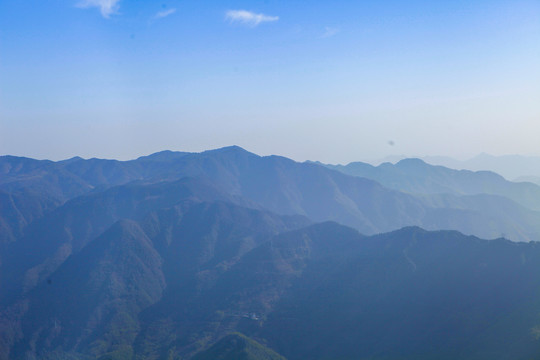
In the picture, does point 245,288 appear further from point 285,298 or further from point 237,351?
point 237,351

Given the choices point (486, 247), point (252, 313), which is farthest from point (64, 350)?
point (486, 247)

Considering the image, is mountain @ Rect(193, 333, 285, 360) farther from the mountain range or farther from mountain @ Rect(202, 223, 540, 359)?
mountain @ Rect(202, 223, 540, 359)

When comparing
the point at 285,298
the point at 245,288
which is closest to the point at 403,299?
the point at 285,298

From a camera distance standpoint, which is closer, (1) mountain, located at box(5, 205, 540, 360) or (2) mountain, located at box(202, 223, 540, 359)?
(2) mountain, located at box(202, 223, 540, 359)

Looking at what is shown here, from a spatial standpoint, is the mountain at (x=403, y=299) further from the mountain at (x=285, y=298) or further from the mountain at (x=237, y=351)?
the mountain at (x=237, y=351)

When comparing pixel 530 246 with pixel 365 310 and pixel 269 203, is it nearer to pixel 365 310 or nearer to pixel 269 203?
pixel 365 310

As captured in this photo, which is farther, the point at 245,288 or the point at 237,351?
the point at 245,288

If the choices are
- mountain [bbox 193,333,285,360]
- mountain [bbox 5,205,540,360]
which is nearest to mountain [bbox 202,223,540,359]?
mountain [bbox 5,205,540,360]

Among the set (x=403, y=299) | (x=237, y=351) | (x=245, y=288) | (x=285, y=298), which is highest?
(x=403, y=299)

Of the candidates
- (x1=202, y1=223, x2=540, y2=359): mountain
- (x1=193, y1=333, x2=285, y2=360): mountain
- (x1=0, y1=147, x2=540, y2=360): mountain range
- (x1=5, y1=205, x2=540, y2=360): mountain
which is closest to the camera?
(x1=193, y1=333, x2=285, y2=360): mountain
